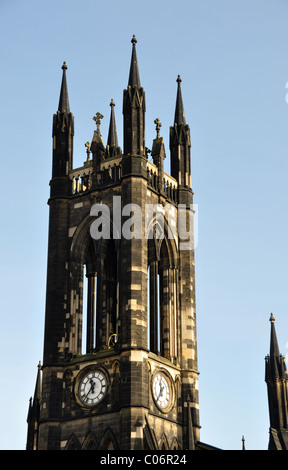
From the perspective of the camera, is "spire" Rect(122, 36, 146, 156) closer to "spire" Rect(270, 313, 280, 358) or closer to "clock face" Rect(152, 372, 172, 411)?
"clock face" Rect(152, 372, 172, 411)

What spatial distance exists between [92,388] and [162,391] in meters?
3.77

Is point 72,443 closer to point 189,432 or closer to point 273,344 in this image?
point 189,432

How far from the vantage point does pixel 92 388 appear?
57812mm

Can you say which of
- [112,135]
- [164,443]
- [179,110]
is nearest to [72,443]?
[164,443]

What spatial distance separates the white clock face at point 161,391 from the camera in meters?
57.8

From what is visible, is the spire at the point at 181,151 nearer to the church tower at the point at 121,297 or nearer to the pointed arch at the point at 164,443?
the church tower at the point at 121,297

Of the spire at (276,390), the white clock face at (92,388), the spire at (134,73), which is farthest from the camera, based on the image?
the spire at (276,390)

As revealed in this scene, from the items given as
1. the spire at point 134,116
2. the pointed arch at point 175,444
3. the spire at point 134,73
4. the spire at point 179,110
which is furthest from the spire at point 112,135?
the pointed arch at point 175,444

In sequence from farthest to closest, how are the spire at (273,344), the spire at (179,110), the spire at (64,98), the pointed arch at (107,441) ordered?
the spire at (273,344)
the spire at (179,110)
the spire at (64,98)
the pointed arch at (107,441)

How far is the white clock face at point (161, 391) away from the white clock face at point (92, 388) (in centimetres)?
271

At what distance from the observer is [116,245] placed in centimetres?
6022

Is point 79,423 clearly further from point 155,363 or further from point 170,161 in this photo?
point 170,161
